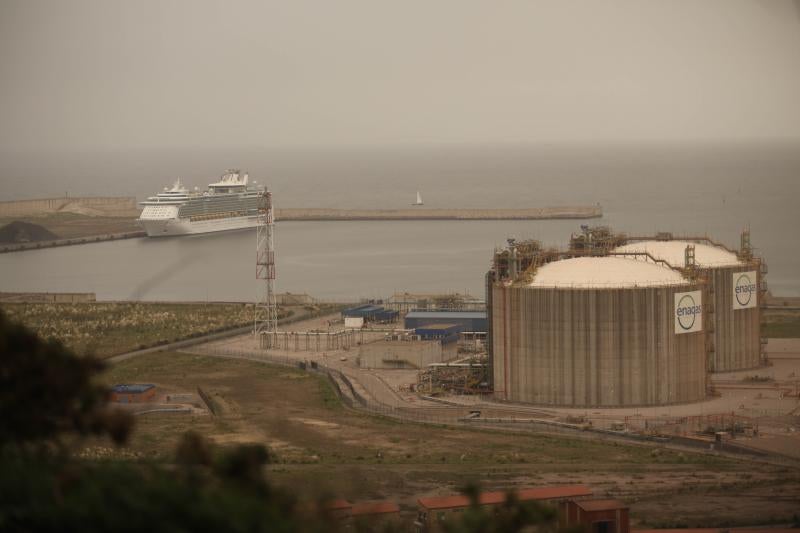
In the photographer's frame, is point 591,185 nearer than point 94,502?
No

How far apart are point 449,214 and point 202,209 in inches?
480

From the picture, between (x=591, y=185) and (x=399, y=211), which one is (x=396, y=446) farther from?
(x=591, y=185)

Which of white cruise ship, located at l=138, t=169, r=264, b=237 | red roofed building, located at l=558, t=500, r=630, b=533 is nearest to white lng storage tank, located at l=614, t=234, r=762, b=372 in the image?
red roofed building, located at l=558, t=500, r=630, b=533

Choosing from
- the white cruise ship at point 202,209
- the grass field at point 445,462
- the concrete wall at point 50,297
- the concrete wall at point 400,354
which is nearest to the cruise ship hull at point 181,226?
the white cruise ship at point 202,209

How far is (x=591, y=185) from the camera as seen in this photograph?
107 meters

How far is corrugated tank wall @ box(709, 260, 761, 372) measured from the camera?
24.5m

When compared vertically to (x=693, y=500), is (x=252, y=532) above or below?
above

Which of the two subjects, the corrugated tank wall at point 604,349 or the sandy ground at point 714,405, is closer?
the sandy ground at point 714,405

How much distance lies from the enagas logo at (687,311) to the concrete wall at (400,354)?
17.3 ft

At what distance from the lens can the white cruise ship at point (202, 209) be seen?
229ft

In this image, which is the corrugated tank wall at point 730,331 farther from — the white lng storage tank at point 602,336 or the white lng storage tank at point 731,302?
the white lng storage tank at point 602,336

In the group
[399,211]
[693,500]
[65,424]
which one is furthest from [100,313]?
[399,211]

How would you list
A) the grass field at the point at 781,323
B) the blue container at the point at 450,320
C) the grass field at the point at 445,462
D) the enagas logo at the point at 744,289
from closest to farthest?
the grass field at the point at 445,462
the enagas logo at the point at 744,289
the blue container at the point at 450,320
the grass field at the point at 781,323

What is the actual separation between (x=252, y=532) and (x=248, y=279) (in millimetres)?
39684
